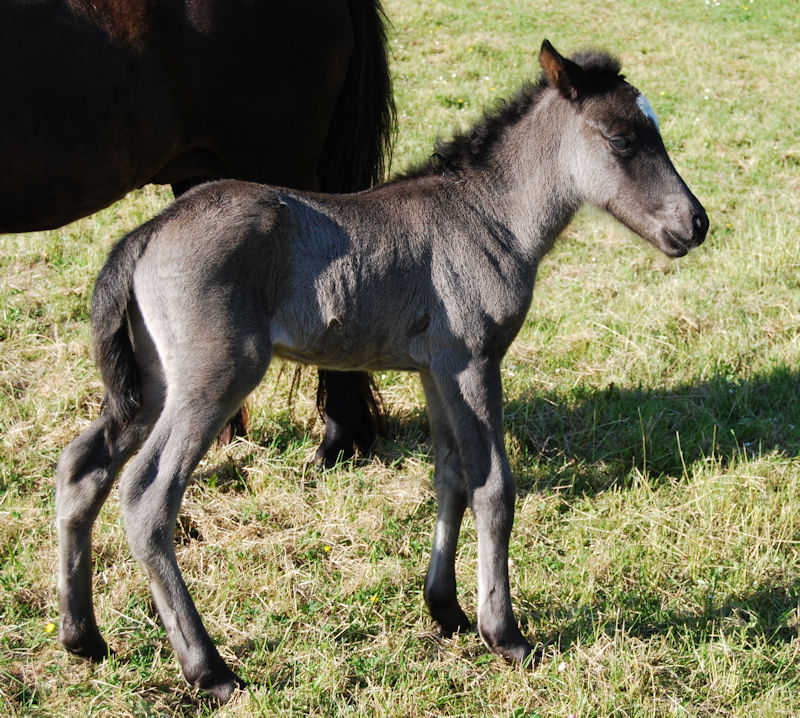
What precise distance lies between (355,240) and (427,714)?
1607 millimetres

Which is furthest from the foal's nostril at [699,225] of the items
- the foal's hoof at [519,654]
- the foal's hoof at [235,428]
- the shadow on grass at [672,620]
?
the foal's hoof at [235,428]

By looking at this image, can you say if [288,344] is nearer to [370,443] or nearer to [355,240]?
[355,240]

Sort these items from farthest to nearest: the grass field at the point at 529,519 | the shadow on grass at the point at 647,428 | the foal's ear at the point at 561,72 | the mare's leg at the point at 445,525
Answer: the shadow on grass at the point at 647,428, the mare's leg at the point at 445,525, the foal's ear at the point at 561,72, the grass field at the point at 529,519

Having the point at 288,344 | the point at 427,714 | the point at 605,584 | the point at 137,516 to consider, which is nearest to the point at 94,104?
the point at 288,344

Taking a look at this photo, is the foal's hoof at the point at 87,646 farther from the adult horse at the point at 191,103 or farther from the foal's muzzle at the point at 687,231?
the foal's muzzle at the point at 687,231

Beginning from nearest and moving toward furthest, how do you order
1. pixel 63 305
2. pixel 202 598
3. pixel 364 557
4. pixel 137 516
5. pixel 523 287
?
pixel 137 516 → pixel 523 287 → pixel 202 598 → pixel 364 557 → pixel 63 305

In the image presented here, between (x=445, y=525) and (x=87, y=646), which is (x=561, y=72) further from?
(x=87, y=646)

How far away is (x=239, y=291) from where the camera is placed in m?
2.71

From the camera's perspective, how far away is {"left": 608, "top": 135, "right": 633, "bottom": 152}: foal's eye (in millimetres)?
3184

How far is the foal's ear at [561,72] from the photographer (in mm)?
3123

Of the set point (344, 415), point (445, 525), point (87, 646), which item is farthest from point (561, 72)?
point (87, 646)

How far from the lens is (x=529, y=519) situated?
392 centimetres

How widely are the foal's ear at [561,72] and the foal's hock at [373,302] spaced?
0.01 metres

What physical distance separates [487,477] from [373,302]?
0.74 m
